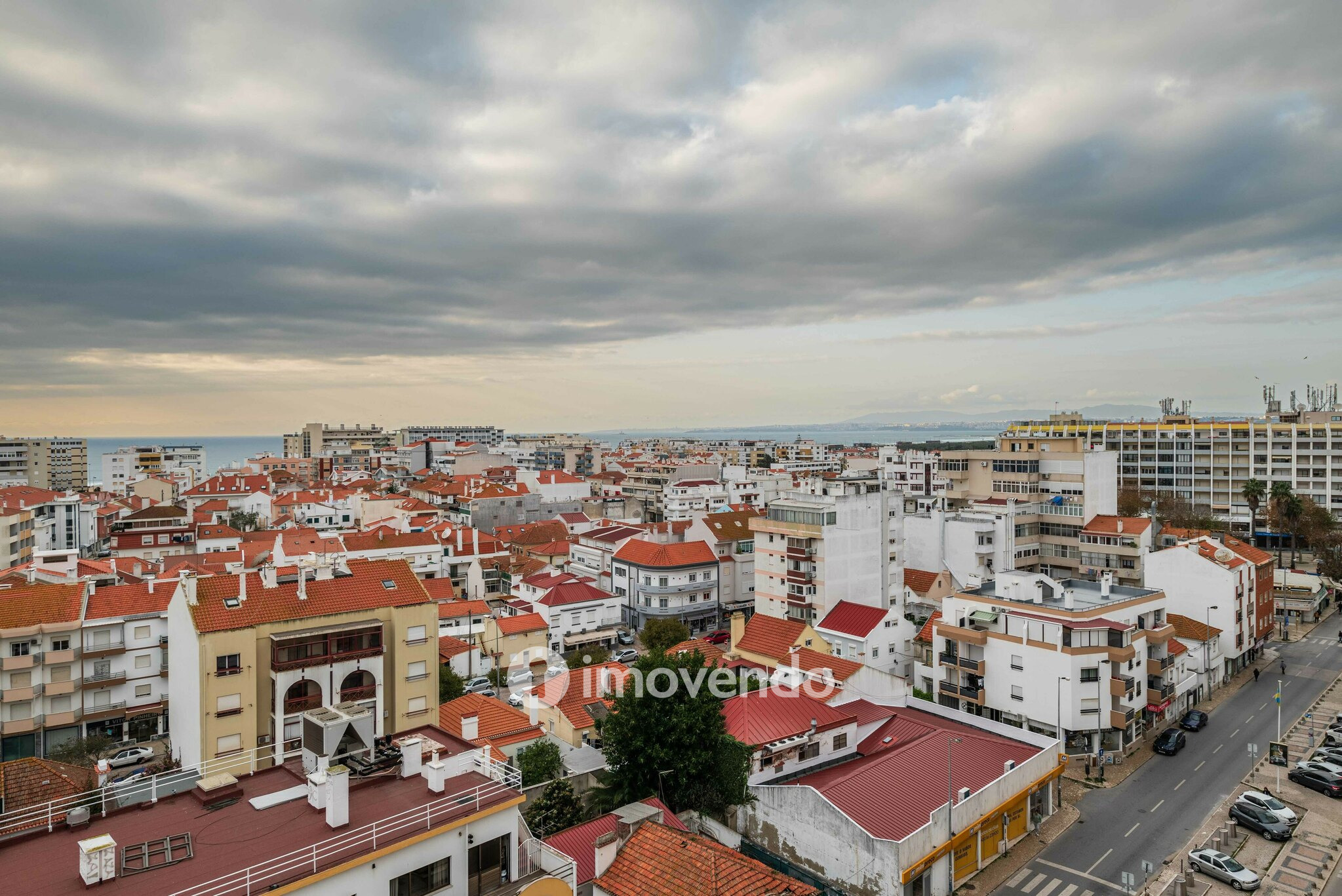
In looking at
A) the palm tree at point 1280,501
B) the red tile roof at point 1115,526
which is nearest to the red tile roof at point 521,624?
the red tile roof at point 1115,526

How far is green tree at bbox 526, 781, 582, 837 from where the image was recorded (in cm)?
2266

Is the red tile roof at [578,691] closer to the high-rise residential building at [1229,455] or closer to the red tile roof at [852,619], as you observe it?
the red tile roof at [852,619]

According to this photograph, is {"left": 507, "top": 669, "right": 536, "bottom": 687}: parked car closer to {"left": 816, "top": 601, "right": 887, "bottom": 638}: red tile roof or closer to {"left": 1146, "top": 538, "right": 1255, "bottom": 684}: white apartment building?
{"left": 816, "top": 601, "right": 887, "bottom": 638}: red tile roof

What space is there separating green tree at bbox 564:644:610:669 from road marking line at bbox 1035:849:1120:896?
25446 millimetres

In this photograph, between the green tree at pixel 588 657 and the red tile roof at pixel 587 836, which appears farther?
the green tree at pixel 588 657

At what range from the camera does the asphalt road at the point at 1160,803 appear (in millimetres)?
25266

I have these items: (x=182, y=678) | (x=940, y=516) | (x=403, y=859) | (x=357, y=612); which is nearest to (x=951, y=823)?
(x=403, y=859)

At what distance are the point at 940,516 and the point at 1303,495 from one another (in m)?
55.4

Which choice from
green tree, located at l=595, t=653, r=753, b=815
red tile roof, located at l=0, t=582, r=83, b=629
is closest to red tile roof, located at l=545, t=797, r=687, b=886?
green tree, located at l=595, t=653, r=753, b=815

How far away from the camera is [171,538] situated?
73.4m

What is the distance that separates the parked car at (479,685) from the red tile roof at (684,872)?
26980 millimetres

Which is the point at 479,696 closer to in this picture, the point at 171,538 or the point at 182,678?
the point at 182,678

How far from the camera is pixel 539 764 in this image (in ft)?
82.2

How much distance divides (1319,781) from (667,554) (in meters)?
40.1
